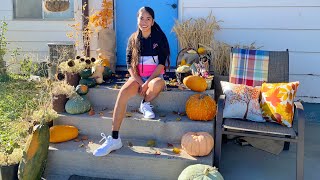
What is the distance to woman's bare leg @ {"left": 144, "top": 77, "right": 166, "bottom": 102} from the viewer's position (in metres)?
3.69

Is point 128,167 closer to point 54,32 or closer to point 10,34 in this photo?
point 54,32

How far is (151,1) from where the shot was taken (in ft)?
18.5

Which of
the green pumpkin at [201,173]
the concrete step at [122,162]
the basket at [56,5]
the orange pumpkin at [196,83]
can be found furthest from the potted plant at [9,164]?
the basket at [56,5]

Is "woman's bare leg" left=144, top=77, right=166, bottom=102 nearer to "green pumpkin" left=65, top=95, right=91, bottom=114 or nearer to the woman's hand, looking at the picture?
the woman's hand

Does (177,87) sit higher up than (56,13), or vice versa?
(56,13)

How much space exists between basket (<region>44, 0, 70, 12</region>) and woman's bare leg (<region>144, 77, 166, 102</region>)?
10.5 ft

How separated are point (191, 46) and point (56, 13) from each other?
3024mm

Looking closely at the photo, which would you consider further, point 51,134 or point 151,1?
point 151,1

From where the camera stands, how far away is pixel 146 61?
3.90 metres

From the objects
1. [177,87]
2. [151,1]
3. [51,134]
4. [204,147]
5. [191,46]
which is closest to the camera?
[204,147]

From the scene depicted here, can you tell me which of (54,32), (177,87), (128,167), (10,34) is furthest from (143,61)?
(10,34)

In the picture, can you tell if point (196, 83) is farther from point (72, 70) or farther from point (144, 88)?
point (72, 70)

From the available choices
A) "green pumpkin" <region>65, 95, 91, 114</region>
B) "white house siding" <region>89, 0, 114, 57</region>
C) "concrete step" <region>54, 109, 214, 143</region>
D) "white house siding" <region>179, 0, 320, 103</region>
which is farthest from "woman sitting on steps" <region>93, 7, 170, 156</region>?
"white house siding" <region>89, 0, 114, 57</region>

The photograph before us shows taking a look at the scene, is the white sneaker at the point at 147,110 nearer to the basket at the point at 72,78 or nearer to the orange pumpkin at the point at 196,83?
the orange pumpkin at the point at 196,83
